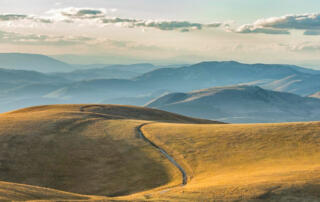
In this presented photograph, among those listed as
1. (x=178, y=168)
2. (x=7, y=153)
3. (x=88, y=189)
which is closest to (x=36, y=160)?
(x=7, y=153)

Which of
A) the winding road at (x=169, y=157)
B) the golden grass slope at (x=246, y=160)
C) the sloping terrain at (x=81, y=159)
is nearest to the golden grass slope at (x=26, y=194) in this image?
the golden grass slope at (x=246, y=160)

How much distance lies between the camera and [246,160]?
68375 mm

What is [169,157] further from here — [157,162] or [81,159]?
[81,159]

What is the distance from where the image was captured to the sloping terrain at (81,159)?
207ft

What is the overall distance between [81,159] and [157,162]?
1747 cm

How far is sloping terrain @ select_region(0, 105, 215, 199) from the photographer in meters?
63.1

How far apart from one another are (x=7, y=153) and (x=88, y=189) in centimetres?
2356

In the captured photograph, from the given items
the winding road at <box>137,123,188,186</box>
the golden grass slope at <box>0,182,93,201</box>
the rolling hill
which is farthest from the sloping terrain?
the golden grass slope at <box>0,182,93,201</box>

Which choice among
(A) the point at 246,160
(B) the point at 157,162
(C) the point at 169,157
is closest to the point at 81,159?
(B) the point at 157,162

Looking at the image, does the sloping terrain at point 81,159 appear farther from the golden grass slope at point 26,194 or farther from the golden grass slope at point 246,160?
the golden grass slope at point 26,194

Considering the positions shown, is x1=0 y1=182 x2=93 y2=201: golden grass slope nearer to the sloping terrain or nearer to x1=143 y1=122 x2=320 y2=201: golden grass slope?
x1=143 y1=122 x2=320 y2=201: golden grass slope

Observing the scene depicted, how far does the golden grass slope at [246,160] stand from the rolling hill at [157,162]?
0.43 feet

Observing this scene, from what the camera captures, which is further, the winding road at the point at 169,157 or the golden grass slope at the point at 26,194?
the winding road at the point at 169,157

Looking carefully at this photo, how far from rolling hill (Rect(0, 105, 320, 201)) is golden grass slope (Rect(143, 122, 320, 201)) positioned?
0.43ft
